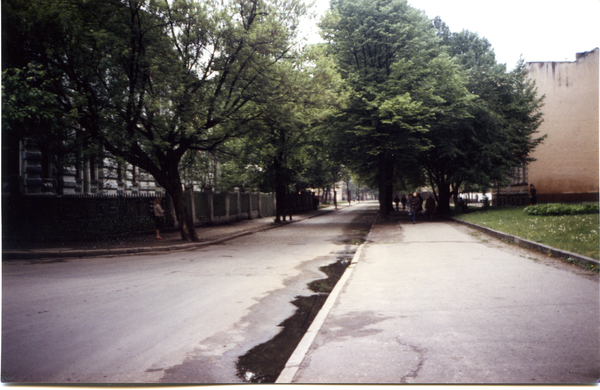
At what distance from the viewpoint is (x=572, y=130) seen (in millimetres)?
5312

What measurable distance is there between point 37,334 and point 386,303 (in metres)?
4.36

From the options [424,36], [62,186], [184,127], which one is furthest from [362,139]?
[62,186]

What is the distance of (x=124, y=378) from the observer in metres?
3.70

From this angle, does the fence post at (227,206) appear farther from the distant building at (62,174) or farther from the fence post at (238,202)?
the distant building at (62,174)

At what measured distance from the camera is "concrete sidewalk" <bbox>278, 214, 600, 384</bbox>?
11.4ft

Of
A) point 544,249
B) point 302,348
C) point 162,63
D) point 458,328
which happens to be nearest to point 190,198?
point 162,63

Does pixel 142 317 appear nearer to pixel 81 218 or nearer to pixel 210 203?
pixel 81 218

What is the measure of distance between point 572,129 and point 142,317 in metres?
6.03

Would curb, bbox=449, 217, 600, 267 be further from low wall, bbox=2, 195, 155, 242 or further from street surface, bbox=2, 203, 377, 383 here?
low wall, bbox=2, 195, 155, 242

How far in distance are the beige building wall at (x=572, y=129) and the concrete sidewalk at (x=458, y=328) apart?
1.44 meters

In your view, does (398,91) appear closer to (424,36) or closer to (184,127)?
(424,36)

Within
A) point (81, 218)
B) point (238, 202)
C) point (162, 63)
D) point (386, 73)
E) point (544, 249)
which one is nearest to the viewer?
point (544, 249)

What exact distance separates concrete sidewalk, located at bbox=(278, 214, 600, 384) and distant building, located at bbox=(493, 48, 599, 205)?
1442 mm

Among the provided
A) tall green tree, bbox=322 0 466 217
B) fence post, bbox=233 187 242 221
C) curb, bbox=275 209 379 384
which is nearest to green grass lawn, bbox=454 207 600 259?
curb, bbox=275 209 379 384
